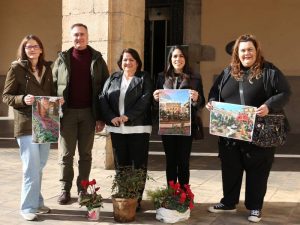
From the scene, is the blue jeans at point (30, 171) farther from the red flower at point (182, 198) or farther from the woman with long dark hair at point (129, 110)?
the red flower at point (182, 198)

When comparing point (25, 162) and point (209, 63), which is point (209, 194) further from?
point (209, 63)

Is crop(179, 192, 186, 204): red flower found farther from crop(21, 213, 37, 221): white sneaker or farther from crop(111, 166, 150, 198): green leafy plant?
crop(21, 213, 37, 221): white sneaker

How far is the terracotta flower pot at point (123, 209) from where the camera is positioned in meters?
4.60

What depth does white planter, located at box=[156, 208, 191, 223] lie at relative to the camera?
4.64 meters

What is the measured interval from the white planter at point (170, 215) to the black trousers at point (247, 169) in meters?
0.57

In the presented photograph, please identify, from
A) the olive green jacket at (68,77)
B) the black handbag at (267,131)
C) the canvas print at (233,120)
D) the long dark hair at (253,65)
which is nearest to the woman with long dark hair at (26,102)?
the olive green jacket at (68,77)

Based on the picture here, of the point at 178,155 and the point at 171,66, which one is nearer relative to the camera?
the point at 171,66

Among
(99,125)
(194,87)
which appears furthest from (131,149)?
(194,87)

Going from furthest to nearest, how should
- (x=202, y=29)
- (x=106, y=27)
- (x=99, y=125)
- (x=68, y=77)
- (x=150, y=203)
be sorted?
(x=202, y=29) → (x=106, y=27) → (x=150, y=203) → (x=99, y=125) → (x=68, y=77)

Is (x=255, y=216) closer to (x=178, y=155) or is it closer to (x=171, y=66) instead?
(x=178, y=155)

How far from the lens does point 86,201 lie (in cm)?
464

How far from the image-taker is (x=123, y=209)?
462 cm

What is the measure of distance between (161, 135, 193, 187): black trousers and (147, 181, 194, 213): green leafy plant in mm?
312

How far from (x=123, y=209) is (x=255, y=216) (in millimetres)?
1312
